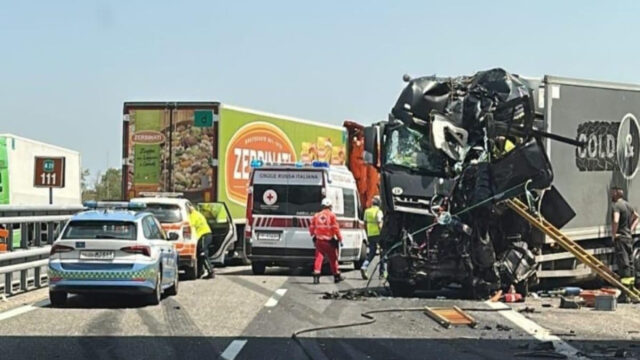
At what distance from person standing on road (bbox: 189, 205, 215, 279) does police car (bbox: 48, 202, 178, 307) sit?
18.6ft

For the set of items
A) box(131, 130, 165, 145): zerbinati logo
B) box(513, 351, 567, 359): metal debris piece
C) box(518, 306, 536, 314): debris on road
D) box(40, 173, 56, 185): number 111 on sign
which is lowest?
box(518, 306, 536, 314): debris on road

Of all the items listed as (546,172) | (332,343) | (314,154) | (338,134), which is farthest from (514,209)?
(338,134)

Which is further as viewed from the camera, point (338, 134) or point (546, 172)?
point (338, 134)

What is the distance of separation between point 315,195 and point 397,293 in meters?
6.32

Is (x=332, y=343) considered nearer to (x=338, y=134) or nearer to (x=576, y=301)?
(x=576, y=301)

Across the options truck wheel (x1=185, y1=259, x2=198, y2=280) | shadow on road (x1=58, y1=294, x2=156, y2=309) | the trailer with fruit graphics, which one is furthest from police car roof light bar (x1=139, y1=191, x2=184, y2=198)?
shadow on road (x1=58, y1=294, x2=156, y2=309)

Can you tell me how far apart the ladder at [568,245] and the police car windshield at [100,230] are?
19.5 feet

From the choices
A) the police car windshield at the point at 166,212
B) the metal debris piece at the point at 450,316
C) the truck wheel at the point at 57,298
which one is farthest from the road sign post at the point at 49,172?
the metal debris piece at the point at 450,316

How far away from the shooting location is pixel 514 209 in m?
16.9

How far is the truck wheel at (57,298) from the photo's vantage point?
15.6 m

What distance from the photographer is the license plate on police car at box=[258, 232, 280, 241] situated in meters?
23.3

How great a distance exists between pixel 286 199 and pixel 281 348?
39.5 ft

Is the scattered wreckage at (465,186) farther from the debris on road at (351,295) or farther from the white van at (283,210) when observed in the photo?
the white van at (283,210)

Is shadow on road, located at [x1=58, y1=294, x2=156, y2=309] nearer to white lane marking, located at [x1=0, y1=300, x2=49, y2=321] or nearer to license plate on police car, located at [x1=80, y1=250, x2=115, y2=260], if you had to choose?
white lane marking, located at [x1=0, y1=300, x2=49, y2=321]
